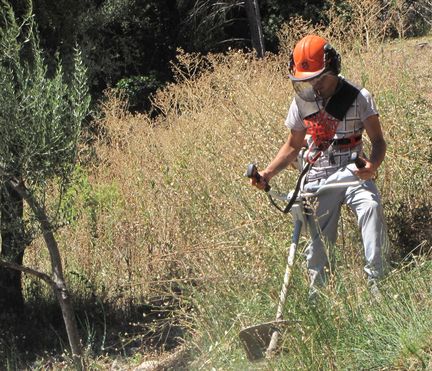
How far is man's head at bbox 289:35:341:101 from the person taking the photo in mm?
5023

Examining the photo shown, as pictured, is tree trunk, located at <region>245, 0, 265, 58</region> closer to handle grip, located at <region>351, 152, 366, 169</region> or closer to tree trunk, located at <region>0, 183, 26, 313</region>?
tree trunk, located at <region>0, 183, 26, 313</region>

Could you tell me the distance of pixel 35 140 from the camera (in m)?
6.20

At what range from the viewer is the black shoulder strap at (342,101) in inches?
199

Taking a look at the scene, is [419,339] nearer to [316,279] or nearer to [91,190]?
[316,279]

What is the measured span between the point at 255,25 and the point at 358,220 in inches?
705

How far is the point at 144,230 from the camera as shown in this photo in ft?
26.7

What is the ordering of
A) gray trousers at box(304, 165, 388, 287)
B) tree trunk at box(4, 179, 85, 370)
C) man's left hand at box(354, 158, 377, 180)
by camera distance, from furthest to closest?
tree trunk at box(4, 179, 85, 370) → gray trousers at box(304, 165, 388, 287) → man's left hand at box(354, 158, 377, 180)

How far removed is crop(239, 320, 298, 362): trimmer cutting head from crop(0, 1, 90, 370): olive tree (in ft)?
7.42

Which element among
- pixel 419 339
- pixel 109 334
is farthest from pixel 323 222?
pixel 109 334

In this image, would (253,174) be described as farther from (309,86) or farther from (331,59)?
(331,59)

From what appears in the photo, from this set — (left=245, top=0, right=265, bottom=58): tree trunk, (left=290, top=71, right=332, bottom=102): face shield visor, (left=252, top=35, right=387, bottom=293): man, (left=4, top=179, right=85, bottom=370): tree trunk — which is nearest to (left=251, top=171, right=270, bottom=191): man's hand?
(left=252, top=35, right=387, bottom=293): man

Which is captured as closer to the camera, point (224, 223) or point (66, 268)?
point (224, 223)

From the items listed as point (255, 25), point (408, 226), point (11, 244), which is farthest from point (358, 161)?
point (255, 25)

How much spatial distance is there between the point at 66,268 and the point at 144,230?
0.94 m
